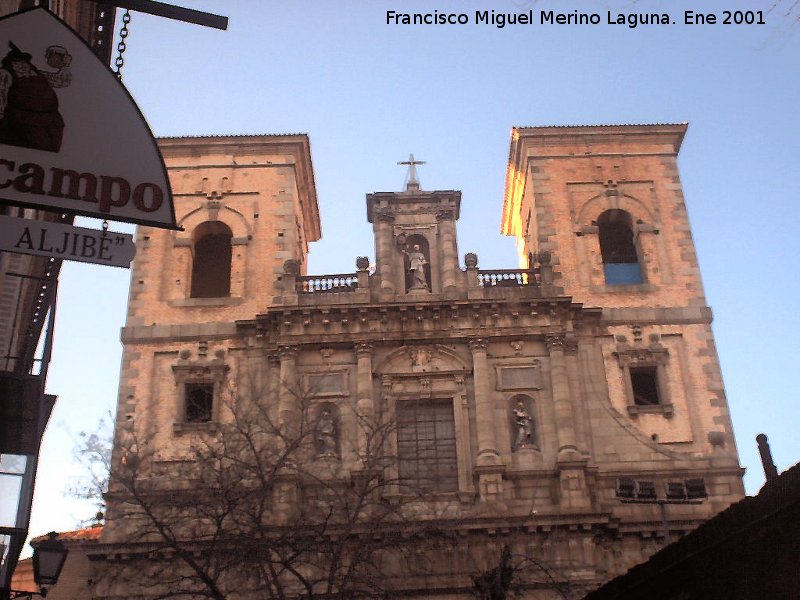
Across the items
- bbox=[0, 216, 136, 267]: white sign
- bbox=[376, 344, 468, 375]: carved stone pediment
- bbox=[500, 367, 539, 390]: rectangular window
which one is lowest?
bbox=[0, 216, 136, 267]: white sign

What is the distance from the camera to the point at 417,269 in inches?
1138

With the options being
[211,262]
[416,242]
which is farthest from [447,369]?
[211,262]

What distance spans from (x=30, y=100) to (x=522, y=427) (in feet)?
66.0

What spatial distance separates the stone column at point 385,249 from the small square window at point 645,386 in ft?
23.0

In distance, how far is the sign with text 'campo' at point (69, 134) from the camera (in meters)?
7.45

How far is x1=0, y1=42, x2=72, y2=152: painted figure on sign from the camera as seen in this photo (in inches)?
298

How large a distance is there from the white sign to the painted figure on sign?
594 mm

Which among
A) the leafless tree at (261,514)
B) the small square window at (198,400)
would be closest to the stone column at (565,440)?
the leafless tree at (261,514)

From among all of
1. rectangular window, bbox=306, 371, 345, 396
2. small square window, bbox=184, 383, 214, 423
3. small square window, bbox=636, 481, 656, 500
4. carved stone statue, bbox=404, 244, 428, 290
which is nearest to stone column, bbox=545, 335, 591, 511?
small square window, bbox=636, 481, 656, 500

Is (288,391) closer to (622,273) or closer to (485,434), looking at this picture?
(485,434)

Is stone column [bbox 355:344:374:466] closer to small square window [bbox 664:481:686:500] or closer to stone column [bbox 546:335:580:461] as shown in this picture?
stone column [bbox 546:335:580:461]

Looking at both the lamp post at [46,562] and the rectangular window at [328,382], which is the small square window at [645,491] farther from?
the lamp post at [46,562]

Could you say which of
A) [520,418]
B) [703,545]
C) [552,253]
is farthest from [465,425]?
[703,545]

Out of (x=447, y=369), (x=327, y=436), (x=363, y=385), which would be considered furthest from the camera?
(x=447, y=369)
